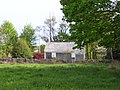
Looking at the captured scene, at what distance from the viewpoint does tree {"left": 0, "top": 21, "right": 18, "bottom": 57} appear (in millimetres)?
94750

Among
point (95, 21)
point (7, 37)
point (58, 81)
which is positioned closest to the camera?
point (58, 81)

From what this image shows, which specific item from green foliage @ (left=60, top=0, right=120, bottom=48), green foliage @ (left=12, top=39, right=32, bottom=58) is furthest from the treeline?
green foliage @ (left=60, top=0, right=120, bottom=48)

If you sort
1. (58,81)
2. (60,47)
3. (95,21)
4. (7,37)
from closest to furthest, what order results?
1. (58,81)
2. (95,21)
3. (7,37)
4. (60,47)

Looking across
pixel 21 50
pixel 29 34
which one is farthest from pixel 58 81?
pixel 29 34

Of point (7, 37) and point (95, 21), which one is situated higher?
point (7, 37)

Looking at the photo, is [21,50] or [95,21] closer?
[95,21]

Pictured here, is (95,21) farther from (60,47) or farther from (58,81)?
(60,47)

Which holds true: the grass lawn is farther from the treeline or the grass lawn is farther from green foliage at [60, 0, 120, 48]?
the treeline

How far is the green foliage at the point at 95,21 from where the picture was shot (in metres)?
26.4

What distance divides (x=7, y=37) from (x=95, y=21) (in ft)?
231

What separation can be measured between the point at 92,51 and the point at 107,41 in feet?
185

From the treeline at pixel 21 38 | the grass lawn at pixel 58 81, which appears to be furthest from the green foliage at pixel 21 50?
the grass lawn at pixel 58 81

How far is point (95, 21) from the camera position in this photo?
90.3ft

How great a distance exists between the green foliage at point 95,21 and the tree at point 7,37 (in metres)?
65.9
